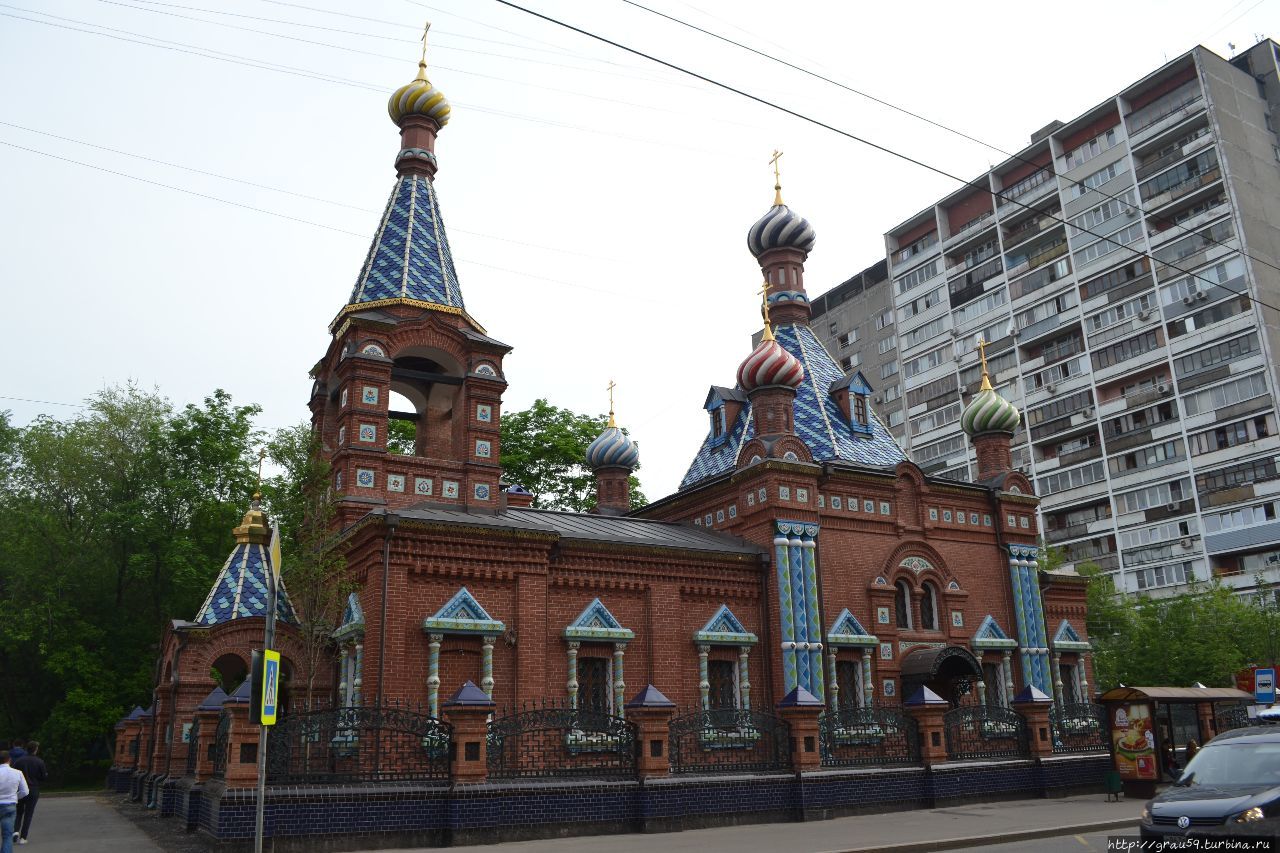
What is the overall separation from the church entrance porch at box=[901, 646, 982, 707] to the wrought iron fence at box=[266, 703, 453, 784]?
30.7ft

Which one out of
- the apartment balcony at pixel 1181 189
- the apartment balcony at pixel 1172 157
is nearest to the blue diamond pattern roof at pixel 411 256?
the apartment balcony at pixel 1181 189

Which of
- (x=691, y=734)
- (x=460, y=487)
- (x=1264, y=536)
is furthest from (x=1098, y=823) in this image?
(x=1264, y=536)

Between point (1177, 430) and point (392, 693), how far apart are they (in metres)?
37.2

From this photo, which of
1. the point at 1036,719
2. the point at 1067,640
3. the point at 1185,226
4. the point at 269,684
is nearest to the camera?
the point at 269,684

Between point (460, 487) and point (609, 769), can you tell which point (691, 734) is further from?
point (460, 487)

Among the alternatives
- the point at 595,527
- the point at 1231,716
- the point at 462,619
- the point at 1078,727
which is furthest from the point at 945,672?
the point at 462,619

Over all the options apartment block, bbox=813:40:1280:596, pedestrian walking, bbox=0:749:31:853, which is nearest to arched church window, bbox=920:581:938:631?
pedestrian walking, bbox=0:749:31:853

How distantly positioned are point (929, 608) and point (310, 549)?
40.1 feet

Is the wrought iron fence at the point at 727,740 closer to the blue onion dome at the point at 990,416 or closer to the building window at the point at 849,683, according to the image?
the building window at the point at 849,683

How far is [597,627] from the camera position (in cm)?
1683

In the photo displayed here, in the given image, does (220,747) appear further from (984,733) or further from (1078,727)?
(1078,727)

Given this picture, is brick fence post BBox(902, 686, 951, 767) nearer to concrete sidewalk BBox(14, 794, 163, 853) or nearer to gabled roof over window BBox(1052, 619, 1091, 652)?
gabled roof over window BBox(1052, 619, 1091, 652)

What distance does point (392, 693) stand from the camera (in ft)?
48.3

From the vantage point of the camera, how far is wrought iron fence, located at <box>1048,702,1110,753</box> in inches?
720
